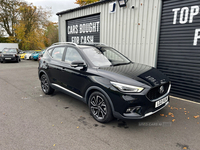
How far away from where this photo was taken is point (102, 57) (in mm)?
3922

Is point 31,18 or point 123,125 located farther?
point 31,18

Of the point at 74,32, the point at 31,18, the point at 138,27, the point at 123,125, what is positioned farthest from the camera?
the point at 31,18

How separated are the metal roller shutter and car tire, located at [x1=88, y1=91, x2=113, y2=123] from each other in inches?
135

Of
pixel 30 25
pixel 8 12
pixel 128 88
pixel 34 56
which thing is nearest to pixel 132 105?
Result: pixel 128 88

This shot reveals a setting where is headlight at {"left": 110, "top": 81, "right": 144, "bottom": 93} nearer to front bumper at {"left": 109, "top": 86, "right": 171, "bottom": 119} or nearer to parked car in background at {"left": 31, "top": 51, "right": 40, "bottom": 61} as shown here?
front bumper at {"left": 109, "top": 86, "right": 171, "bottom": 119}

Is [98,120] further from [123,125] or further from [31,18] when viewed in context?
[31,18]

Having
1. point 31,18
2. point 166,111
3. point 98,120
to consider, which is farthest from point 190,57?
point 31,18

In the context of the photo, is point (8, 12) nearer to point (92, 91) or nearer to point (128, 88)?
point (92, 91)

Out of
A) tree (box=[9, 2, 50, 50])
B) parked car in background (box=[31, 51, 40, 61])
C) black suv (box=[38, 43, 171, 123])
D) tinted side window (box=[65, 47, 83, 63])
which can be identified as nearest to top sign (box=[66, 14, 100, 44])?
black suv (box=[38, 43, 171, 123])

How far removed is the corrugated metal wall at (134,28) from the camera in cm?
576

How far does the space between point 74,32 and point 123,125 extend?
316 inches

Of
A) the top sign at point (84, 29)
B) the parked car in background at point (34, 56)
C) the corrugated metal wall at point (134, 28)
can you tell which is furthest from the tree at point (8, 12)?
the corrugated metal wall at point (134, 28)

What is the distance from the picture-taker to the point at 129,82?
2893 mm

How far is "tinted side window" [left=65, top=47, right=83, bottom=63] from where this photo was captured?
384 cm
